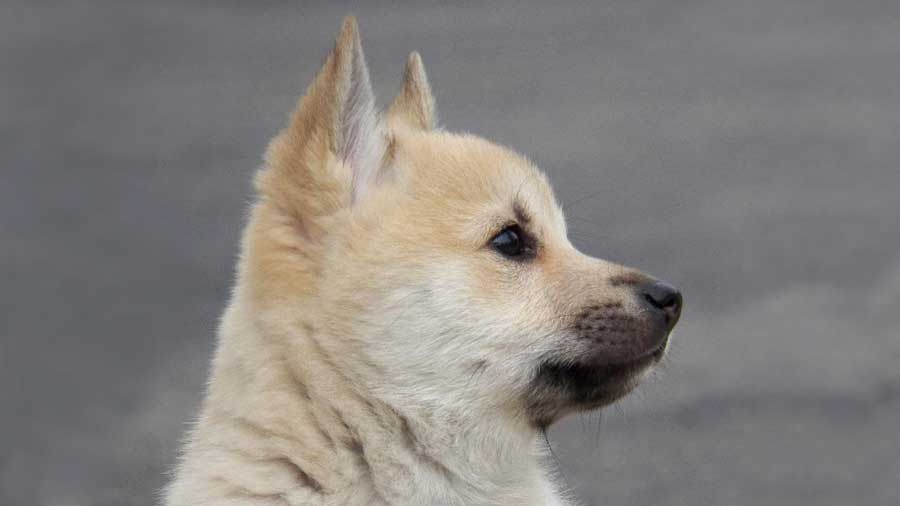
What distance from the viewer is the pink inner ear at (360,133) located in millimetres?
10531

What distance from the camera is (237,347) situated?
401 inches

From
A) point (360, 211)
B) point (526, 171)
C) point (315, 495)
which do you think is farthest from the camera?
point (526, 171)

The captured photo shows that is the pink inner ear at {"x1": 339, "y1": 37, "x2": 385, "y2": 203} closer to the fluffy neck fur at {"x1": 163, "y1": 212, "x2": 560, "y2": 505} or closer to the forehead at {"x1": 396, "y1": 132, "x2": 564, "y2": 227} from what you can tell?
the forehead at {"x1": 396, "y1": 132, "x2": 564, "y2": 227}

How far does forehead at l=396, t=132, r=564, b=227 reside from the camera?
1067 cm

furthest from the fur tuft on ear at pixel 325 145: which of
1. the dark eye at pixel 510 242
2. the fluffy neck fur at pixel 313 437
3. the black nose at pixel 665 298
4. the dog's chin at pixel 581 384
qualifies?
the black nose at pixel 665 298

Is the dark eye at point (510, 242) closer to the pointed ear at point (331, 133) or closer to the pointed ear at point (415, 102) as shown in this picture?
the pointed ear at point (331, 133)

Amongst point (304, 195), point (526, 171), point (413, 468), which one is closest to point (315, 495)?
point (413, 468)

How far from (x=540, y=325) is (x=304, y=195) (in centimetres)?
204

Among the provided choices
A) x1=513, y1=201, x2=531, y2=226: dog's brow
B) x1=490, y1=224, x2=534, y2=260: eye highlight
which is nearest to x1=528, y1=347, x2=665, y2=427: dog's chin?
x1=490, y1=224, x2=534, y2=260: eye highlight

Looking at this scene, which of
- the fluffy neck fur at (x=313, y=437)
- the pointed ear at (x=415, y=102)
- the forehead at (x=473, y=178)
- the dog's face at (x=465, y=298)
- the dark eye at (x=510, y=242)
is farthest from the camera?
the pointed ear at (x=415, y=102)

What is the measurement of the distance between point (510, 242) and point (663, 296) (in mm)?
1252

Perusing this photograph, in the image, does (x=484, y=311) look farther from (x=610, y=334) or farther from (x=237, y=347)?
(x=237, y=347)

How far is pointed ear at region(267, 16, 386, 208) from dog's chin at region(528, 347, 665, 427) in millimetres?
2031

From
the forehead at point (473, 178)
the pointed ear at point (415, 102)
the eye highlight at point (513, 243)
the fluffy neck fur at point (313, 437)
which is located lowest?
the fluffy neck fur at point (313, 437)
